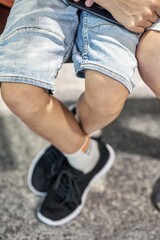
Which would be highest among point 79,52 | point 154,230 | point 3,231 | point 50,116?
point 79,52

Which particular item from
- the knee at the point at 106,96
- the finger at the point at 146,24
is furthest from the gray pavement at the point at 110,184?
the finger at the point at 146,24

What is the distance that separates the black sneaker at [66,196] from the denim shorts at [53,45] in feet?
1.17

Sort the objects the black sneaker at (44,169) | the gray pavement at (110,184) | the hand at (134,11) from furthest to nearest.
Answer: the black sneaker at (44,169), the gray pavement at (110,184), the hand at (134,11)

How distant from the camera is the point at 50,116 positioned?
1.05 m

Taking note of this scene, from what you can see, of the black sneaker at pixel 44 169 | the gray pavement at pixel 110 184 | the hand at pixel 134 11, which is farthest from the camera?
the black sneaker at pixel 44 169

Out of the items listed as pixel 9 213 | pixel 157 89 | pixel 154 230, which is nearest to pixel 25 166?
pixel 9 213

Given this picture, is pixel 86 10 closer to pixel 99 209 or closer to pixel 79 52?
pixel 79 52

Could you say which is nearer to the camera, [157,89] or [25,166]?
[157,89]

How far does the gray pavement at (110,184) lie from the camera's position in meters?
1.17

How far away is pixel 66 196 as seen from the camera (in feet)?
4.03

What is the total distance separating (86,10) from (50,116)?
10.0 inches

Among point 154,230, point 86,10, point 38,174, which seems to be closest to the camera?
point 86,10

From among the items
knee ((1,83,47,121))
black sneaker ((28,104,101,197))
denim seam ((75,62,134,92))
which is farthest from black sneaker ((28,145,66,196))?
denim seam ((75,62,134,92))

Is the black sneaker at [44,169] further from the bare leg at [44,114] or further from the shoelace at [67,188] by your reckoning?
the bare leg at [44,114]
